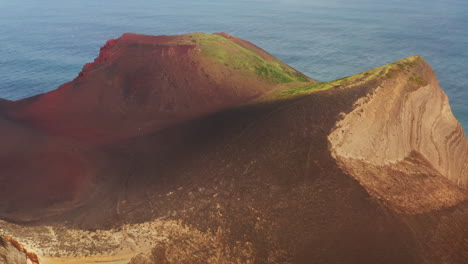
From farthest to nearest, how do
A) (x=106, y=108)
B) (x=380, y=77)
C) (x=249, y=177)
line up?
(x=106, y=108)
(x=380, y=77)
(x=249, y=177)

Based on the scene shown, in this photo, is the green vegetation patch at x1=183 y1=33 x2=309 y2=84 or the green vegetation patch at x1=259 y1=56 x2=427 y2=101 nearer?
the green vegetation patch at x1=259 y1=56 x2=427 y2=101

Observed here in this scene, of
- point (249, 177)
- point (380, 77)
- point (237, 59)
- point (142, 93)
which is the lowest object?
point (249, 177)

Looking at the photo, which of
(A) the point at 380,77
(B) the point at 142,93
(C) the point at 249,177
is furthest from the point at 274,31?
(C) the point at 249,177

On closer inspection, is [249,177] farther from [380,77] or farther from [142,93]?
[142,93]

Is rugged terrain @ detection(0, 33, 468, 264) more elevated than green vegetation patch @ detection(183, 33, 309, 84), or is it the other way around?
green vegetation patch @ detection(183, 33, 309, 84)

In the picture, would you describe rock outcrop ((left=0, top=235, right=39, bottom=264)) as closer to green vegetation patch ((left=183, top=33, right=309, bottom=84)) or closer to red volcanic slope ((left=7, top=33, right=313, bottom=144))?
red volcanic slope ((left=7, top=33, right=313, bottom=144))

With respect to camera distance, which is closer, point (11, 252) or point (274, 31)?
point (11, 252)

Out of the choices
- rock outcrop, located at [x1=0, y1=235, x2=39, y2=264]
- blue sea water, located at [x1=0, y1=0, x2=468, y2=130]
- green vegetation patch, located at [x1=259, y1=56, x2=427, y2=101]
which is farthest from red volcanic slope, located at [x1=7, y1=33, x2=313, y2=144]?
blue sea water, located at [x1=0, y1=0, x2=468, y2=130]
